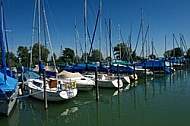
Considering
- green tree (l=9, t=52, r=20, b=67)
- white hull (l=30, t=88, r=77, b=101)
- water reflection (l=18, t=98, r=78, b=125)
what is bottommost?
water reflection (l=18, t=98, r=78, b=125)

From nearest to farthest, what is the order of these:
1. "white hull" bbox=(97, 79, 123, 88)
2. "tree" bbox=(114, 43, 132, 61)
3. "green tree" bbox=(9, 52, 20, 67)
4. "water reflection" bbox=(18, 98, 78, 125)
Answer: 1. "water reflection" bbox=(18, 98, 78, 125)
2. "white hull" bbox=(97, 79, 123, 88)
3. "tree" bbox=(114, 43, 132, 61)
4. "green tree" bbox=(9, 52, 20, 67)

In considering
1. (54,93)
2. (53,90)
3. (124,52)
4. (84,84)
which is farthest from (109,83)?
(124,52)

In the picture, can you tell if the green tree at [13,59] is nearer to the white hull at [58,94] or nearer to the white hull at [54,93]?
the white hull at [54,93]

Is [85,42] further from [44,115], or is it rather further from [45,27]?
[44,115]

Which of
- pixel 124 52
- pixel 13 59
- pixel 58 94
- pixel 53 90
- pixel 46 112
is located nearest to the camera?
pixel 46 112

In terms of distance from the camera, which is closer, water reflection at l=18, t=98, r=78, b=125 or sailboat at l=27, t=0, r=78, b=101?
water reflection at l=18, t=98, r=78, b=125

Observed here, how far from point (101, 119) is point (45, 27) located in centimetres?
1988

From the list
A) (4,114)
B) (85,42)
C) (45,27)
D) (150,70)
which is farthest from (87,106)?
(150,70)

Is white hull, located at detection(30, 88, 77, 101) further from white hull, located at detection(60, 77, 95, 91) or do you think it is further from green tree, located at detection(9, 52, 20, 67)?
green tree, located at detection(9, 52, 20, 67)

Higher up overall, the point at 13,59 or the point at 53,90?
the point at 13,59

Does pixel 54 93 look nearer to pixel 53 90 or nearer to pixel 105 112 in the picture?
pixel 53 90

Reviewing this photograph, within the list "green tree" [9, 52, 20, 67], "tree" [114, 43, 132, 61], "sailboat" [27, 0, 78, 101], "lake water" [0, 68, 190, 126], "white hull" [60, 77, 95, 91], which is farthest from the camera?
"green tree" [9, 52, 20, 67]

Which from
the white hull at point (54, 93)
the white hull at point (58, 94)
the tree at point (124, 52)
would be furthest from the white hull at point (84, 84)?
the tree at point (124, 52)

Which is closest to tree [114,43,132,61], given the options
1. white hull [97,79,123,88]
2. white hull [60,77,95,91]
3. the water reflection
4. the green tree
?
white hull [97,79,123,88]
